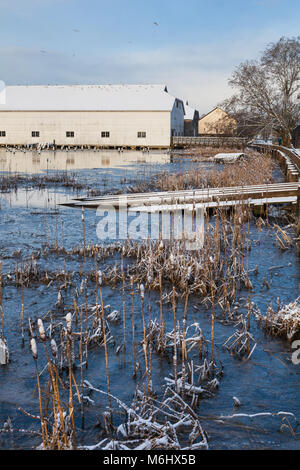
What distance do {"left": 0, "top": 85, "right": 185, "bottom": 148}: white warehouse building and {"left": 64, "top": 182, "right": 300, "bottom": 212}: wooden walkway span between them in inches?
1271

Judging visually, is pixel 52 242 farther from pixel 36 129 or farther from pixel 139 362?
pixel 36 129

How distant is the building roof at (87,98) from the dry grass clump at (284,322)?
40.2 m

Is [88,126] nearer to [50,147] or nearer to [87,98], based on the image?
[87,98]

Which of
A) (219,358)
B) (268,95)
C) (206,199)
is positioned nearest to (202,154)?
(268,95)

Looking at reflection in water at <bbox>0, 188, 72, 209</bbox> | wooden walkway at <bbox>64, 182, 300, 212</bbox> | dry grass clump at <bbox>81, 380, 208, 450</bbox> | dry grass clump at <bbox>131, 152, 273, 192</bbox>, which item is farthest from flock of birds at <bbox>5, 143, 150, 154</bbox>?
dry grass clump at <bbox>81, 380, 208, 450</bbox>

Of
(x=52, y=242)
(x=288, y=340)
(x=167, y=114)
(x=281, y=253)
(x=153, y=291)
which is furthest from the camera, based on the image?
(x=167, y=114)

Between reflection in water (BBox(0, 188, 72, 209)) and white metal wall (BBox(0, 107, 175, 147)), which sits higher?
white metal wall (BBox(0, 107, 175, 147))

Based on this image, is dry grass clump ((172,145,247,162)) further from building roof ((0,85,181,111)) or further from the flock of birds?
building roof ((0,85,181,111))

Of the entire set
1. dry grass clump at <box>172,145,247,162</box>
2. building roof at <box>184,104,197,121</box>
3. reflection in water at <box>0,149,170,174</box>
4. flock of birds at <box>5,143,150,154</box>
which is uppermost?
building roof at <box>184,104,197,121</box>

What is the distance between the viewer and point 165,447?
310 centimetres

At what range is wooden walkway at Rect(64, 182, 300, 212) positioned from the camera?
1041cm

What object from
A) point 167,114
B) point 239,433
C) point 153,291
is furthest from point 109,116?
point 239,433

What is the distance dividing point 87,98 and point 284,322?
143 feet

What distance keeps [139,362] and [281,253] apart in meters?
4.82
